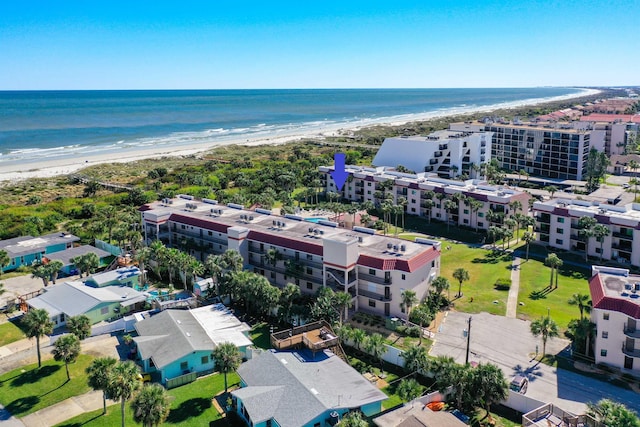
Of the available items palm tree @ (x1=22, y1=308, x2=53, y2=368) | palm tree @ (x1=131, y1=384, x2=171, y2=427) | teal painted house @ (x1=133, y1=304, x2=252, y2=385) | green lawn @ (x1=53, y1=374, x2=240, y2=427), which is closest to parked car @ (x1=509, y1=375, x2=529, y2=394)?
green lawn @ (x1=53, y1=374, x2=240, y2=427)

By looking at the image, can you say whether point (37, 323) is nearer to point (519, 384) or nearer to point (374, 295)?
point (374, 295)

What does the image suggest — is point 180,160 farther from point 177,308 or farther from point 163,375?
point 163,375

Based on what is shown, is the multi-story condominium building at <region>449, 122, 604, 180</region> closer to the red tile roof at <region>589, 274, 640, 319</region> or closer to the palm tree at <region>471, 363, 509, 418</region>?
the red tile roof at <region>589, 274, 640, 319</region>

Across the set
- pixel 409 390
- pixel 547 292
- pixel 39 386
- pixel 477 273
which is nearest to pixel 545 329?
pixel 409 390

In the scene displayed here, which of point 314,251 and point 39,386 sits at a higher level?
point 314,251

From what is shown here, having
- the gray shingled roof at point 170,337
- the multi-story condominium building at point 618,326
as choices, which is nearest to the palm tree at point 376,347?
the gray shingled roof at point 170,337

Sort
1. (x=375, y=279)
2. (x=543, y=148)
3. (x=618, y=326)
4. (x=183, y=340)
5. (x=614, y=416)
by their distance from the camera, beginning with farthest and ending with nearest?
(x=543, y=148) < (x=375, y=279) < (x=183, y=340) < (x=618, y=326) < (x=614, y=416)

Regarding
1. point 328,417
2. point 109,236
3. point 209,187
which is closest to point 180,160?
point 209,187
